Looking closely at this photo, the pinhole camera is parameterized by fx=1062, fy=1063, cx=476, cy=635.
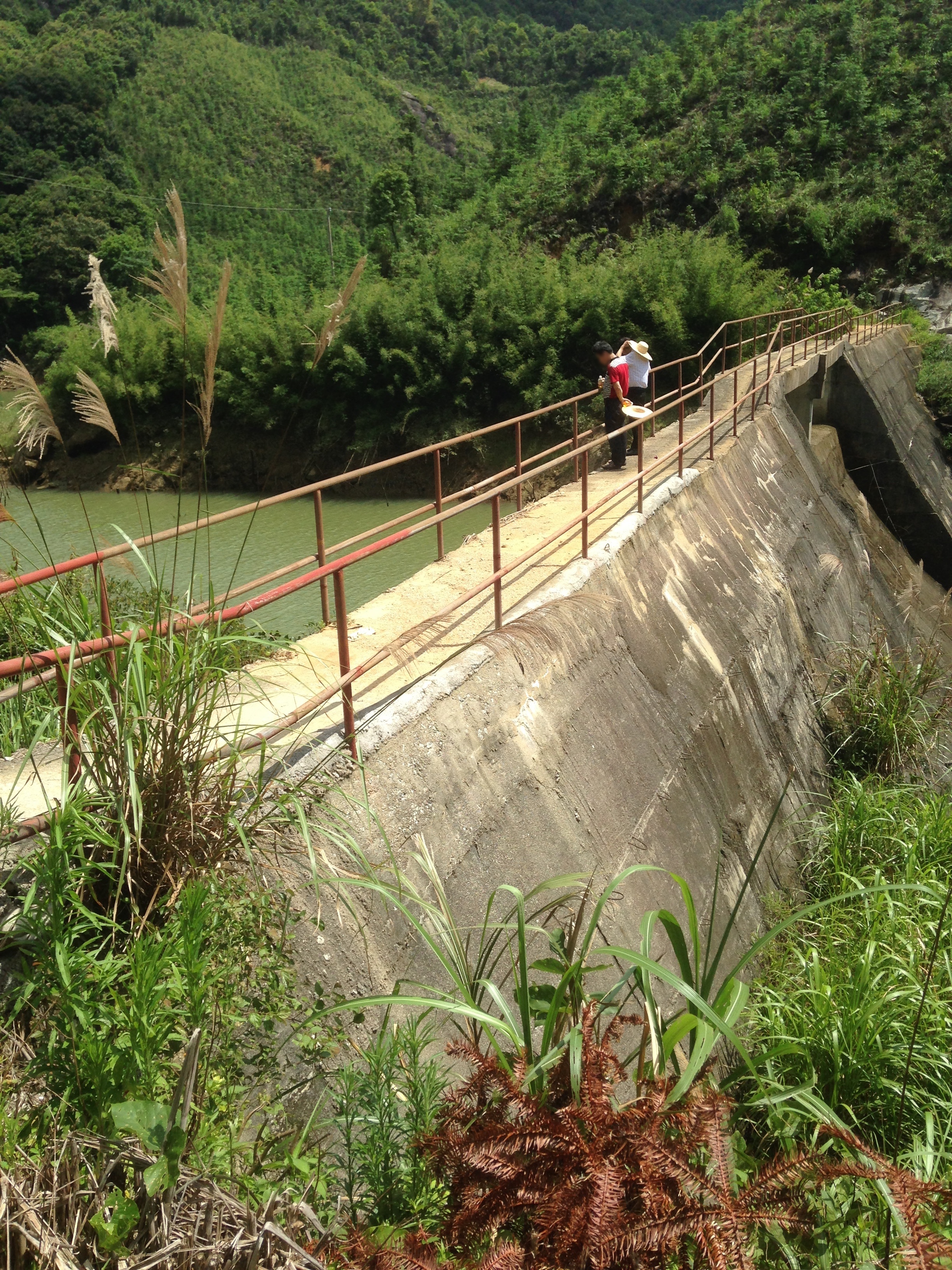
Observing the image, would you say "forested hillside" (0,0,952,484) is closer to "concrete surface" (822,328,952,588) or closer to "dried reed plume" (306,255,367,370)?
"dried reed plume" (306,255,367,370)

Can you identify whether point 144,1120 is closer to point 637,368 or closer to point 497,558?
point 497,558

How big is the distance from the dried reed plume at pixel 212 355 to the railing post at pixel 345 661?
0.89m

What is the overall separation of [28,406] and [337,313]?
90 centimetres

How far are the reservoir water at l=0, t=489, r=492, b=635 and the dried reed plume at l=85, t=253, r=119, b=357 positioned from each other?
333cm

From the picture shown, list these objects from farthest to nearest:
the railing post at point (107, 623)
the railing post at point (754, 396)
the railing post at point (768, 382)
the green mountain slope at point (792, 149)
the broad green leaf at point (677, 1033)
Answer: the green mountain slope at point (792, 149) < the railing post at point (768, 382) < the railing post at point (754, 396) < the railing post at point (107, 623) < the broad green leaf at point (677, 1033)

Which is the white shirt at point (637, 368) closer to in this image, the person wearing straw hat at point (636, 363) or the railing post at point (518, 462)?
the person wearing straw hat at point (636, 363)

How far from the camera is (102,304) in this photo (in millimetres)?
2988

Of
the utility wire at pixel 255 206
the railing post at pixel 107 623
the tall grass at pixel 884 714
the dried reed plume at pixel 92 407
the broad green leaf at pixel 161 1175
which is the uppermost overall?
the utility wire at pixel 255 206

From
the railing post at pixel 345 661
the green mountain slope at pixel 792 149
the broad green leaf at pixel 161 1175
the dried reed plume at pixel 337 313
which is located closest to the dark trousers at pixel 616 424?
the railing post at pixel 345 661

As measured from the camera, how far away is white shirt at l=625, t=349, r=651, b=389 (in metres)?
9.89

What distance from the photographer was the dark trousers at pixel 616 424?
9820 mm

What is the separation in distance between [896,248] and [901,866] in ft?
83.1

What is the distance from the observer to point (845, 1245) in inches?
114

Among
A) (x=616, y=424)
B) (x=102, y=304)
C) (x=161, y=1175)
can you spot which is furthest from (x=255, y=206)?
(x=161, y=1175)
